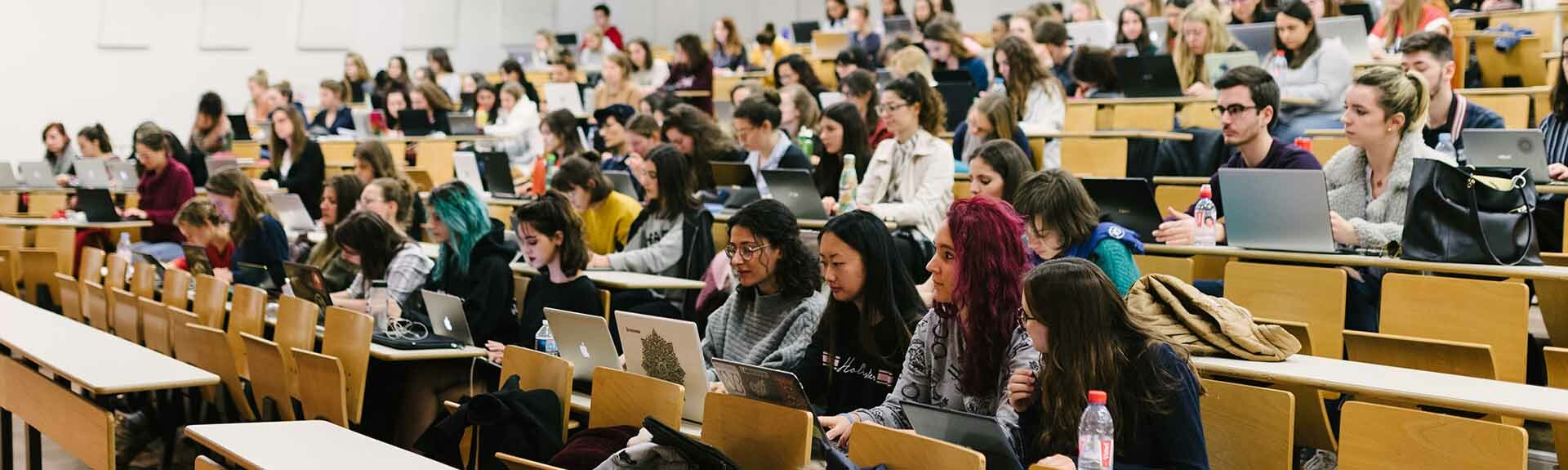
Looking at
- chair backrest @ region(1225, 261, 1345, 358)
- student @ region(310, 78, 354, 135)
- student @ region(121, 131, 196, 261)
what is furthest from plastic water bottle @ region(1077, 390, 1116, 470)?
student @ region(310, 78, 354, 135)

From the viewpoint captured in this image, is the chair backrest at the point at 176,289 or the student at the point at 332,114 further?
the student at the point at 332,114

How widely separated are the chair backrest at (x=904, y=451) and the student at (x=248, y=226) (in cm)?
478

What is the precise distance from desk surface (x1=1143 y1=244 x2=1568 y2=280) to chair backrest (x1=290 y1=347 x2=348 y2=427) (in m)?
2.62

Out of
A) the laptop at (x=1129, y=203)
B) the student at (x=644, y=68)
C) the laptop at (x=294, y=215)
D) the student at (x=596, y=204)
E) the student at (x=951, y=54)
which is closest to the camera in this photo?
the laptop at (x=1129, y=203)

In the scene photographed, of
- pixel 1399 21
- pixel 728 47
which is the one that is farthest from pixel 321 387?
pixel 728 47

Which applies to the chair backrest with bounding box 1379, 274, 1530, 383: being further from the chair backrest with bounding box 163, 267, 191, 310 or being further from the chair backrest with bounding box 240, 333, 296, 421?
the chair backrest with bounding box 163, 267, 191, 310

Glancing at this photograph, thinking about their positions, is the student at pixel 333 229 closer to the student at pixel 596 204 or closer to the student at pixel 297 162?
the student at pixel 596 204

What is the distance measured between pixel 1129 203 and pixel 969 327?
2.00 m

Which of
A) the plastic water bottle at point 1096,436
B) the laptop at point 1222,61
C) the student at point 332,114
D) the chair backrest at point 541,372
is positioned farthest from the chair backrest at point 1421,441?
the student at point 332,114

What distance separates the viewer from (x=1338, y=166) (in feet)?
15.8

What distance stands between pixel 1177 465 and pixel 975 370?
0.60 meters

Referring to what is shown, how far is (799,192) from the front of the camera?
6.34 meters

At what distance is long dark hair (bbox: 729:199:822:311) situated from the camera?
4.07 m

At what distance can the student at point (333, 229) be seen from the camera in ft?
20.8
